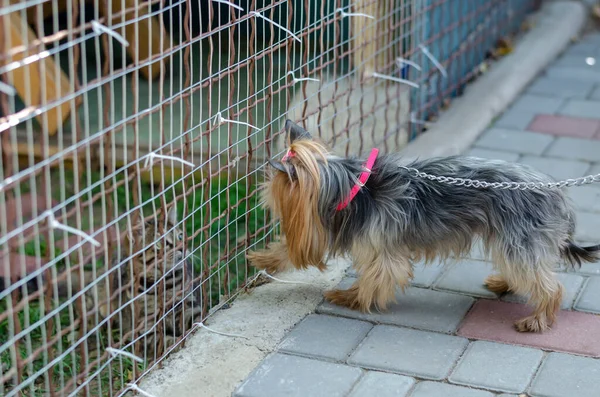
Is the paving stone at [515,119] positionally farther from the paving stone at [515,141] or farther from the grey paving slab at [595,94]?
the grey paving slab at [595,94]

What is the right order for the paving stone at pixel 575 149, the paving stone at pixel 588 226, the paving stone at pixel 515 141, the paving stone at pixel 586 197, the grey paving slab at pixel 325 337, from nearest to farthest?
1. the grey paving slab at pixel 325 337
2. the paving stone at pixel 588 226
3. the paving stone at pixel 586 197
4. the paving stone at pixel 575 149
5. the paving stone at pixel 515 141

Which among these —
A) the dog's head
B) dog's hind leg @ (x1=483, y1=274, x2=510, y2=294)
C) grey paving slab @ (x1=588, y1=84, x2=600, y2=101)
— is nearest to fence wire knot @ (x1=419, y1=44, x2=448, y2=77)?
grey paving slab @ (x1=588, y1=84, x2=600, y2=101)

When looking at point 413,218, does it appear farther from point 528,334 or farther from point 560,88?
point 560,88

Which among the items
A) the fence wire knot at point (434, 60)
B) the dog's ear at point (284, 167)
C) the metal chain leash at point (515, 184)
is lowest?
the fence wire knot at point (434, 60)

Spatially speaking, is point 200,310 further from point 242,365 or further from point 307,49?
point 307,49

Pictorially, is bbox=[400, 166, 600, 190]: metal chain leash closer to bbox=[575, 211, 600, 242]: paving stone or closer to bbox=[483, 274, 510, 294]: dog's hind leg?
bbox=[483, 274, 510, 294]: dog's hind leg

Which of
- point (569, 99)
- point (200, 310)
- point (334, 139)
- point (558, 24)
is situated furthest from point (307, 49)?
point (558, 24)

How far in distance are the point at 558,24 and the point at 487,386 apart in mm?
5755

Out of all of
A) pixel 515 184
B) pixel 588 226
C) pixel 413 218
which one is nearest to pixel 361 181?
pixel 413 218

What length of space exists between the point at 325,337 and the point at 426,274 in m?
0.80

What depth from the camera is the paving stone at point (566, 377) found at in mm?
3227

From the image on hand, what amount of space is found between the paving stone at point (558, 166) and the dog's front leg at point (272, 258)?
216 cm

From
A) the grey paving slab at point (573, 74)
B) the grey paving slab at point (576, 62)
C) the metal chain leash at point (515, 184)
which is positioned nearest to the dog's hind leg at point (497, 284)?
the metal chain leash at point (515, 184)

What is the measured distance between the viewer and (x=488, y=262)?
4375mm
